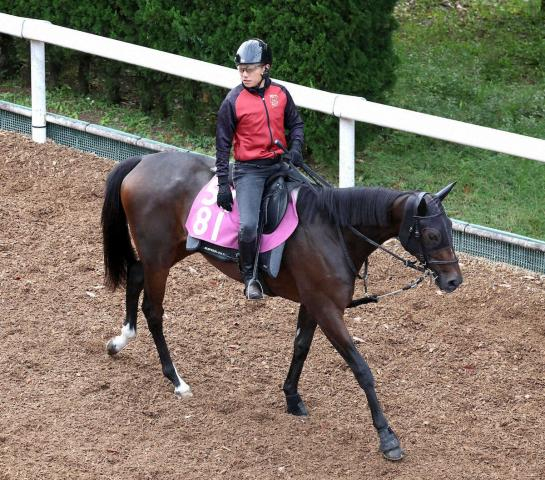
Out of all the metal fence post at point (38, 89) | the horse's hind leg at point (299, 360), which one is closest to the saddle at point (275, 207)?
the horse's hind leg at point (299, 360)

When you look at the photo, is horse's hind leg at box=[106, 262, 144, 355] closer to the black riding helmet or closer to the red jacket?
the red jacket

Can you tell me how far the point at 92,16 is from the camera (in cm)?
1225

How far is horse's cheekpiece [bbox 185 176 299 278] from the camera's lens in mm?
7297

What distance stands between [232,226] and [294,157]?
62 centimetres

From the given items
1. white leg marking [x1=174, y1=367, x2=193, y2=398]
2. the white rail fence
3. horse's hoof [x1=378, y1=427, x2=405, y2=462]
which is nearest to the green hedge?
the white rail fence

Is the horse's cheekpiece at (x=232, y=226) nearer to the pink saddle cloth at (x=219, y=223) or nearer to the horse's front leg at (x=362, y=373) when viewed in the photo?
the pink saddle cloth at (x=219, y=223)

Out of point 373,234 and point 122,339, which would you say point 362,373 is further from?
point 122,339

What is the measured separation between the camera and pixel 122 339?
27.1 feet

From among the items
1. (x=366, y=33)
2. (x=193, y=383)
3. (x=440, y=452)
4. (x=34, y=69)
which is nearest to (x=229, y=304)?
(x=193, y=383)

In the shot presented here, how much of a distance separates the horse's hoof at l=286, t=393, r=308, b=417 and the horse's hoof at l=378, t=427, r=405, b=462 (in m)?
0.76

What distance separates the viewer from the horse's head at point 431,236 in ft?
22.3

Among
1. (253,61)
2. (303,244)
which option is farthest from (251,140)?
(303,244)

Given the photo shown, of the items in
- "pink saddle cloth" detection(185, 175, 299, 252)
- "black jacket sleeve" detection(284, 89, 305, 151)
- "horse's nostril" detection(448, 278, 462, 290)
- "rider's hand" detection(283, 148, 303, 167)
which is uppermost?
"black jacket sleeve" detection(284, 89, 305, 151)

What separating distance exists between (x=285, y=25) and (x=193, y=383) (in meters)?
4.13
